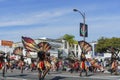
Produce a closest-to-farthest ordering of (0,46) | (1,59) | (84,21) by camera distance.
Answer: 1. (1,59)
2. (84,21)
3. (0,46)

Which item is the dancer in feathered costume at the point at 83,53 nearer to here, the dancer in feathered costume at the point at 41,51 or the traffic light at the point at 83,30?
the dancer in feathered costume at the point at 41,51

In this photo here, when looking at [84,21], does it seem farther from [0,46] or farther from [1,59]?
[0,46]

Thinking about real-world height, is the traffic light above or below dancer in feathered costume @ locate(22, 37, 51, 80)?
above

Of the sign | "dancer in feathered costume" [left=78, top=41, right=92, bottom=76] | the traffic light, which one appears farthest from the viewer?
the sign

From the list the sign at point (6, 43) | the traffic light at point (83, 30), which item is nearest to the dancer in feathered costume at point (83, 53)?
the traffic light at point (83, 30)

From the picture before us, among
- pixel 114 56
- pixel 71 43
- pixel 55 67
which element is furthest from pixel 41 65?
pixel 71 43

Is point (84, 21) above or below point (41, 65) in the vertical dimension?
above

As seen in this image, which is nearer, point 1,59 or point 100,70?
point 1,59

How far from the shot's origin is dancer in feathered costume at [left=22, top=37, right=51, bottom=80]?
2212 centimetres

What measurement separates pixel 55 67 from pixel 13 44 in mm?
46747

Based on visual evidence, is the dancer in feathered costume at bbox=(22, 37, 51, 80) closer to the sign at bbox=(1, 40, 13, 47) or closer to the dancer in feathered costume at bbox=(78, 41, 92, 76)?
the dancer in feathered costume at bbox=(78, 41, 92, 76)

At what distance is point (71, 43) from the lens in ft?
356

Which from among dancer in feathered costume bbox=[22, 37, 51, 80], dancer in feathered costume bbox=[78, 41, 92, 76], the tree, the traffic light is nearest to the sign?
the tree

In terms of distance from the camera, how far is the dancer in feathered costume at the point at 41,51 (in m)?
22.1
